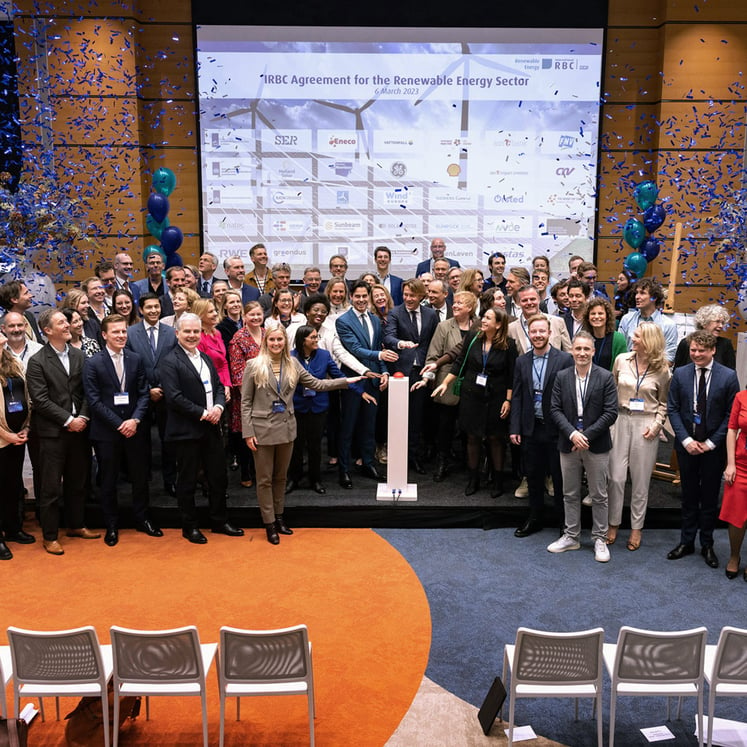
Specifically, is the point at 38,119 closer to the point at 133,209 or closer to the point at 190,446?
the point at 133,209

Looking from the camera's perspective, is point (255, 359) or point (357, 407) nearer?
point (255, 359)

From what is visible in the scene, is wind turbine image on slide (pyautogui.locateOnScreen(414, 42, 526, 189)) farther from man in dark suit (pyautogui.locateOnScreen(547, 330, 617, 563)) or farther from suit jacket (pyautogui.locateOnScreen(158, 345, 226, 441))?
suit jacket (pyautogui.locateOnScreen(158, 345, 226, 441))

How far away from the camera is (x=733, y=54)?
9.03m

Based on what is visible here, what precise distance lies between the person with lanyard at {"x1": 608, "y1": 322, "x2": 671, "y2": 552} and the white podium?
155 centimetres

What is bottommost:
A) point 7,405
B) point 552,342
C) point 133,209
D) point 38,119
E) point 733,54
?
point 7,405

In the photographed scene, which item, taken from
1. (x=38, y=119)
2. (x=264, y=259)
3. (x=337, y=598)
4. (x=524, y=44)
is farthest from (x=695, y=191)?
(x=38, y=119)

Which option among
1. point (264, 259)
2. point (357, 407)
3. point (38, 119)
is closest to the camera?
point (357, 407)

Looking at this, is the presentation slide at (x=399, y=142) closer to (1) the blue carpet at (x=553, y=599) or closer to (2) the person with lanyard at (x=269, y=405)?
(2) the person with lanyard at (x=269, y=405)

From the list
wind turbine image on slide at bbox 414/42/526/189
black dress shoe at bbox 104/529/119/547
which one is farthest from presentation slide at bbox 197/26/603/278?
black dress shoe at bbox 104/529/119/547

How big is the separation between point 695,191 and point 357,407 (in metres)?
5.45

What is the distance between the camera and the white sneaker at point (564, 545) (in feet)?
17.6

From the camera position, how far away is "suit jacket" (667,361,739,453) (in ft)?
16.2

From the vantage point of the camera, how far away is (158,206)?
27.1 feet

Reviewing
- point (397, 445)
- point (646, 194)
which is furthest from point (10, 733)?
point (646, 194)
